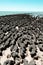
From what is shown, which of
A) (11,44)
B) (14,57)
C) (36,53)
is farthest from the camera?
(11,44)

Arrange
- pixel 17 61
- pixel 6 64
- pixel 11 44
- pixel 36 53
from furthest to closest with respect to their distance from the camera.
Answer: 1. pixel 11 44
2. pixel 36 53
3. pixel 17 61
4. pixel 6 64

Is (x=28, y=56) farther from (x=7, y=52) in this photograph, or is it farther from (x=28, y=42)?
(x=28, y=42)

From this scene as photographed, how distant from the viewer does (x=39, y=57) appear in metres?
6.60

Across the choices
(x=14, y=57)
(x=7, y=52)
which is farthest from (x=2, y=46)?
(x=14, y=57)

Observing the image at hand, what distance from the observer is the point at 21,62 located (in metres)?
6.00

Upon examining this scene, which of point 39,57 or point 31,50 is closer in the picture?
point 39,57

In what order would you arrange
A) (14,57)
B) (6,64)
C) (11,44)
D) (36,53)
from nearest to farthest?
(6,64), (14,57), (36,53), (11,44)

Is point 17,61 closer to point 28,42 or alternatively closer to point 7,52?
point 7,52

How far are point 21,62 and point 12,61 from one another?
41 cm

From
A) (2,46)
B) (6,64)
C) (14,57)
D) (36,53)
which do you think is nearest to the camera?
(6,64)

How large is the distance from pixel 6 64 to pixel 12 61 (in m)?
0.50

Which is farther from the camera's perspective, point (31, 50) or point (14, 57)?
point (31, 50)

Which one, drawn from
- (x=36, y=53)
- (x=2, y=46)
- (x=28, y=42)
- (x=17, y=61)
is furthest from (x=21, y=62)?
(x=28, y=42)

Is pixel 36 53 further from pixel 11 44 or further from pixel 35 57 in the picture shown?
pixel 11 44
